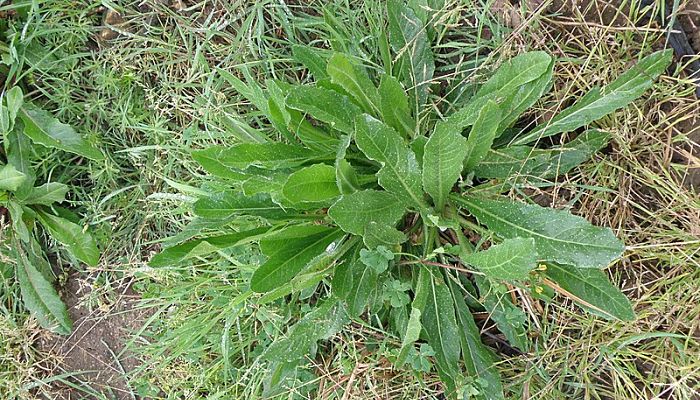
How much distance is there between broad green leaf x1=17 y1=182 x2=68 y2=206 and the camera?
6.64 feet

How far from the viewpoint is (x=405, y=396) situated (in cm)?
170

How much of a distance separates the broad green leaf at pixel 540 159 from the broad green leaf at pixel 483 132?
70mm

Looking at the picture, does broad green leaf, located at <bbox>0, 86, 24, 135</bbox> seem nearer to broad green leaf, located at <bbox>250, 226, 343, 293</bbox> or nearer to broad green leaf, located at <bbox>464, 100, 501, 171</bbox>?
broad green leaf, located at <bbox>250, 226, 343, 293</bbox>

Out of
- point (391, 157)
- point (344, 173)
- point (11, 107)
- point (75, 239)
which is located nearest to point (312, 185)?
point (344, 173)

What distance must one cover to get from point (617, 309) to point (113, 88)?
161 cm

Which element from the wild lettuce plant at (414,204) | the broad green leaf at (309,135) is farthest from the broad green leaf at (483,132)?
the broad green leaf at (309,135)

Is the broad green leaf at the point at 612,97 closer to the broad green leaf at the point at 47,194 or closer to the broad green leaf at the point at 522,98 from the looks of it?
the broad green leaf at the point at 522,98

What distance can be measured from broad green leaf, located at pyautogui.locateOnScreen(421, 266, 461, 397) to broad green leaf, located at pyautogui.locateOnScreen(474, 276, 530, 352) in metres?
0.09

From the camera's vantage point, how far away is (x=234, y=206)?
156 cm

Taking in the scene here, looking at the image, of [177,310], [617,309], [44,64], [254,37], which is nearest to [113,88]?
[44,64]

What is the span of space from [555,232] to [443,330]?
382 mm

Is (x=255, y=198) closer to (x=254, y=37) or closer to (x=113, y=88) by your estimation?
(x=254, y=37)

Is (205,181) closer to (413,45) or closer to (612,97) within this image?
(413,45)

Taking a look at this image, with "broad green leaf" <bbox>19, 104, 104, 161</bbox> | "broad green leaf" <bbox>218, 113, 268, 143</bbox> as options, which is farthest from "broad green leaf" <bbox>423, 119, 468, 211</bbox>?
"broad green leaf" <bbox>19, 104, 104, 161</bbox>
